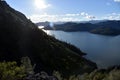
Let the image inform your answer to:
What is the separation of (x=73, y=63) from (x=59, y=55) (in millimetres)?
9427

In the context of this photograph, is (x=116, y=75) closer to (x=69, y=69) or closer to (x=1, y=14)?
(x=69, y=69)

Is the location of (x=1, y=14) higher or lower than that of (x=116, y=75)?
higher

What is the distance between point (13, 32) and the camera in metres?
142

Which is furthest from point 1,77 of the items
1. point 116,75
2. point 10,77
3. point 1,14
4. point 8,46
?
point 1,14

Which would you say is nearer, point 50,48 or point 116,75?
point 116,75

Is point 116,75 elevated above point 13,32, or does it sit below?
below

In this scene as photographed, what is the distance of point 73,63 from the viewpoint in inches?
6107

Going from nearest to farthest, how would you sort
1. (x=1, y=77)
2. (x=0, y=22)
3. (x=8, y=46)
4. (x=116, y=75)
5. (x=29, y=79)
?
(x=1, y=77) → (x=29, y=79) → (x=116, y=75) → (x=8, y=46) → (x=0, y=22)

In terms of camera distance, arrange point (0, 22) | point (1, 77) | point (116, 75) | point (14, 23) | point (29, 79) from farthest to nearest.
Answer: point (14, 23)
point (0, 22)
point (116, 75)
point (29, 79)
point (1, 77)

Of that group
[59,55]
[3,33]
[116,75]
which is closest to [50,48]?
[59,55]

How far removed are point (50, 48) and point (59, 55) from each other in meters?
6.77

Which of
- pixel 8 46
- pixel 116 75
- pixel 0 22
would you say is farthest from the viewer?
pixel 0 22

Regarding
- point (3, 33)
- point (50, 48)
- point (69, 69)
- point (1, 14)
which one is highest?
point (1, 14)

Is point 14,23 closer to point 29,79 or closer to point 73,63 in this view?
point 73,63
